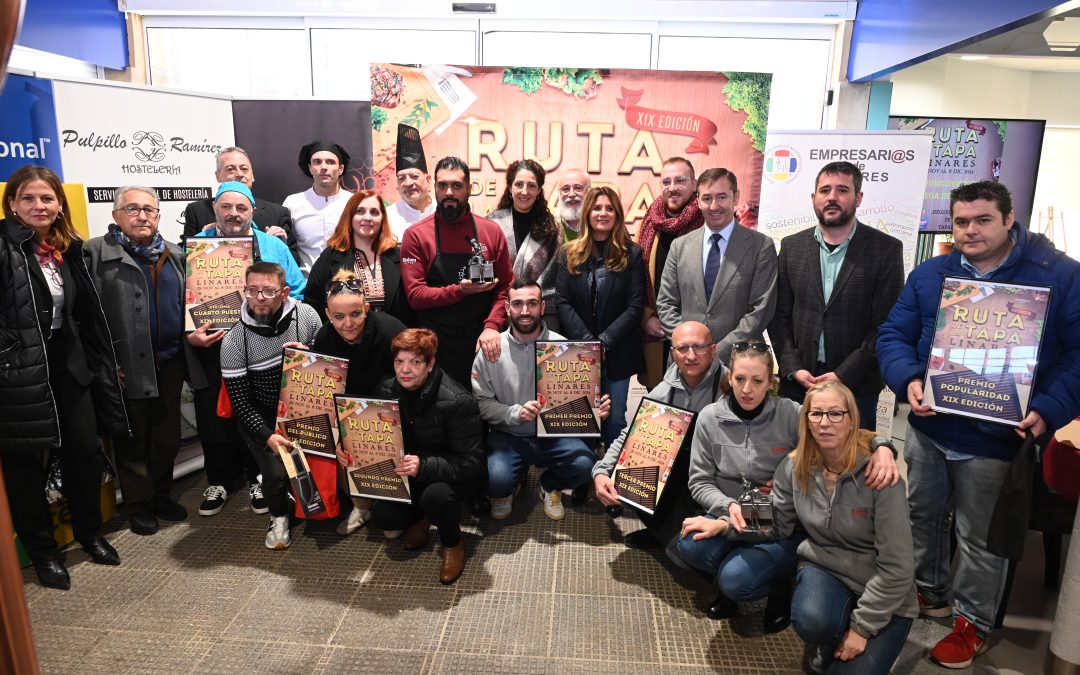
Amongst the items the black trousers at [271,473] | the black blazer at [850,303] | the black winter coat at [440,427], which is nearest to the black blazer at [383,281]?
the black winter coat at [440,427]

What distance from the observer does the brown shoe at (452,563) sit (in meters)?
3.21

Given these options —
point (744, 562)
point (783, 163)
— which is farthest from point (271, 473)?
point (783, 163)

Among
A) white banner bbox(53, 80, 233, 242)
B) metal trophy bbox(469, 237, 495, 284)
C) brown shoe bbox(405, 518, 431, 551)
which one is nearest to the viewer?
brown shoe bbox(405, 518, 431, 551)

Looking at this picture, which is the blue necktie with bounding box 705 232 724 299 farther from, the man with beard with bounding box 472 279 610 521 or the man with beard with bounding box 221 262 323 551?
the man with beard with bounding box 221 262 323 551

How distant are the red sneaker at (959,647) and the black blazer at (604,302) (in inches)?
78.9

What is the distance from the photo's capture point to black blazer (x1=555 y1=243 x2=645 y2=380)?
12.4 feet

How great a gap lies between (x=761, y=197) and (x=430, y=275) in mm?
2517

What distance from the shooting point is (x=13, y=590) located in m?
0.63

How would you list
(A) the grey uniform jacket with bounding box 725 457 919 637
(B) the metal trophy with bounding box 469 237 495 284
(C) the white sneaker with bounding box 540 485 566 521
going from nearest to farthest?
(A) the grey uniform jacket with bounding box 725 457 919 637 < (B) the metal trophy with bounding box 469 237 495 284 < (C) the white sneaker with bounding box 540 485 566 521

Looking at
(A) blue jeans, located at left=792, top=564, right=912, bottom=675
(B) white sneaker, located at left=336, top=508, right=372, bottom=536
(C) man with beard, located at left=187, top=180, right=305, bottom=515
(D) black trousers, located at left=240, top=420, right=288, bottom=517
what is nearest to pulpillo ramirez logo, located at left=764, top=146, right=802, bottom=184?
(A) blue jeans, located at left=792, top=564, right=912, bottom=675

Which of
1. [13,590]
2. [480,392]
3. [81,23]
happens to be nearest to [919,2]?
[480,392]

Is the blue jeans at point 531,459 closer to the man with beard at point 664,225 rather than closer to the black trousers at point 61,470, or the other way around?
the man with beard at point 664,225

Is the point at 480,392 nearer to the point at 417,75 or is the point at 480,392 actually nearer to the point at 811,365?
the point at 811,365

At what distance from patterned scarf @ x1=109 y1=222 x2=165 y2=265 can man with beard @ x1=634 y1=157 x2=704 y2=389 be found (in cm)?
262
